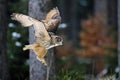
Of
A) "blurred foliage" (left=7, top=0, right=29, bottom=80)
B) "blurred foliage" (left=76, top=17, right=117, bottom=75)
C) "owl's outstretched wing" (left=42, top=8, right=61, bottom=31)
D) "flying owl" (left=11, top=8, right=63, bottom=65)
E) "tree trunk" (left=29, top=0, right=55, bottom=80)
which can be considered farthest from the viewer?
"blurred foliage" (left=76, top=17, right=117, bottom=75)

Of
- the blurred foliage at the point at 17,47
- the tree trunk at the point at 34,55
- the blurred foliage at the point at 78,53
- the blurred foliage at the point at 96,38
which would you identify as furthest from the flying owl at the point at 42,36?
the blurred foliage at the point at 96,38

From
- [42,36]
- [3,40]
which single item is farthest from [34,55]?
[3,40]

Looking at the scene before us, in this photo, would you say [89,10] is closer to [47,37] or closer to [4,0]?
[4,0]

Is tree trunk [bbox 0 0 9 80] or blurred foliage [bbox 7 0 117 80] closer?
tree trunk [bbox 0 0 9 80]

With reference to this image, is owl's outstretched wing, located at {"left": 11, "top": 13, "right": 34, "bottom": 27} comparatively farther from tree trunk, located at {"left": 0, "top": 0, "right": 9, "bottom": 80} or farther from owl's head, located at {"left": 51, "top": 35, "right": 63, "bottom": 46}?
tree trunk, located at {"left": 0, "top": 0, "right": 9, "bottom": 80}

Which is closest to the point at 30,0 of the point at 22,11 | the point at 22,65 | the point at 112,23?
the point at 22,11

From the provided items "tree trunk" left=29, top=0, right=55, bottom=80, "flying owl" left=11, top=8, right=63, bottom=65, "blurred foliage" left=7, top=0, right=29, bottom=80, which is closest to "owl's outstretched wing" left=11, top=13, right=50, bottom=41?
"flying owl" left=11, top=8, right=63, bottom=65

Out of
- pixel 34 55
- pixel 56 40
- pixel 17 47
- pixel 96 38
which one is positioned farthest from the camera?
pixel 96 38

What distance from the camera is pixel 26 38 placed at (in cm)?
994

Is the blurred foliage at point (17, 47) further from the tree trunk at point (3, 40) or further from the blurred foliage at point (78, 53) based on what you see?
the tree trunk at point (3, 40)

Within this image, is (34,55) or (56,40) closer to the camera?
(56,40)

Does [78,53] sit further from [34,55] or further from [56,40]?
[56,40]

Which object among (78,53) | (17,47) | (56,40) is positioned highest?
(56,40)

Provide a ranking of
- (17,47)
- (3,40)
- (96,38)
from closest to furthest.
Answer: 1. (3,40)
2. (17,47)
3. (96,38)
